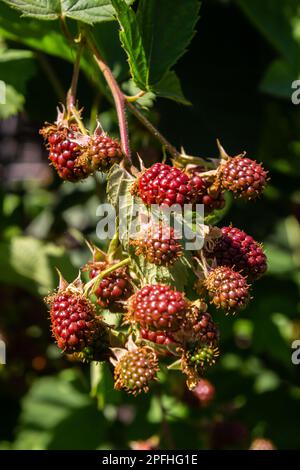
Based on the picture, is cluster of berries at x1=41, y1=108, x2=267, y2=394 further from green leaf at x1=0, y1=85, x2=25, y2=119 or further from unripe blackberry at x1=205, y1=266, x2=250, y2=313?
green leaf at x1=0, y1=85, x2=25, y2=119

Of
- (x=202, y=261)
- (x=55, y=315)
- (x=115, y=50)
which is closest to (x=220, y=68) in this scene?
(x=115, y=50)

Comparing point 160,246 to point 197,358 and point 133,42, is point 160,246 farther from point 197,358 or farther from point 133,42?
point 133,42

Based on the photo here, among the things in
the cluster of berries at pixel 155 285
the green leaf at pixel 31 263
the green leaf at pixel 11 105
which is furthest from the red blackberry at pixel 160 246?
the green leaf at pixel 11 105

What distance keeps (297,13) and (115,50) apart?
2.05 feet

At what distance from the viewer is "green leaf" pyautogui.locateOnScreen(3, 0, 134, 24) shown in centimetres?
129

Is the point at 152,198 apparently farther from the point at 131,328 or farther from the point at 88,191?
the point at 88,191

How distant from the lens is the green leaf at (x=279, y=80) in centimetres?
183

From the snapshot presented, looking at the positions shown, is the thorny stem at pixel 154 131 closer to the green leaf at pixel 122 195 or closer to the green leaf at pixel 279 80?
the green leaf at pixel 122 195

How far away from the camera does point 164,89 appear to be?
136cm

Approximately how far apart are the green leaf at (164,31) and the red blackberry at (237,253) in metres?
0.35

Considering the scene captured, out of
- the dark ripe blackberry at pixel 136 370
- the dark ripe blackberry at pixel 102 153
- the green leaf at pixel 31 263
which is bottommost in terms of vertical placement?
the dark ripe blackberry at pixel 136 370

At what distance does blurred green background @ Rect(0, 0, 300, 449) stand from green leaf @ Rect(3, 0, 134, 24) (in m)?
0.18

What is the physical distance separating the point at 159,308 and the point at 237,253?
7.2 inches

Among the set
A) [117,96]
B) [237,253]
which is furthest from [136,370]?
[117,96]
